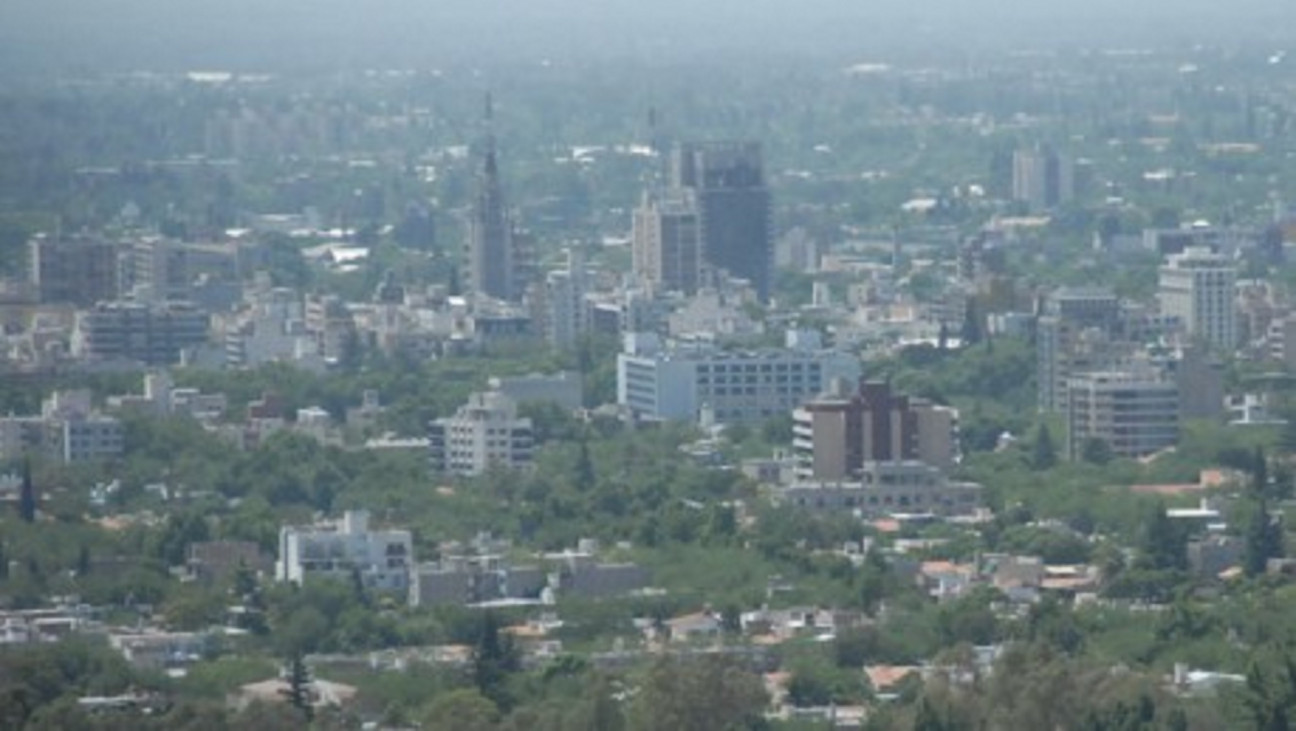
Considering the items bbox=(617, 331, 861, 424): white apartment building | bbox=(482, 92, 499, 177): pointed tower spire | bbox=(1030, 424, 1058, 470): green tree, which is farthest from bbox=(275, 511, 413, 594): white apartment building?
bbox=(482, 92, 499, 177): pointed tower spire

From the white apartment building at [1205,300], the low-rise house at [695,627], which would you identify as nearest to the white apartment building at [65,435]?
the low-rise house at [695,627]

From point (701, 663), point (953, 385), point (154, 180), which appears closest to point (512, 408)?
point (953, 385)

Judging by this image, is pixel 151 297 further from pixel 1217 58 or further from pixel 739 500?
pixel 1217 58

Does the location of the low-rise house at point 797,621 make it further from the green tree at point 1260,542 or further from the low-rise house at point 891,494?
the low-rise house at point 891,494

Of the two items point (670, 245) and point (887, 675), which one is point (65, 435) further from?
point (670, 245)

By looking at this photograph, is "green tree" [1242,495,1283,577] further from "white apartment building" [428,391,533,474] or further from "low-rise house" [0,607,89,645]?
"white apartment building" [428,391,533,474]

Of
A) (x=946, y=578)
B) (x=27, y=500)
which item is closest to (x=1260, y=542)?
(x=946, y=578)
